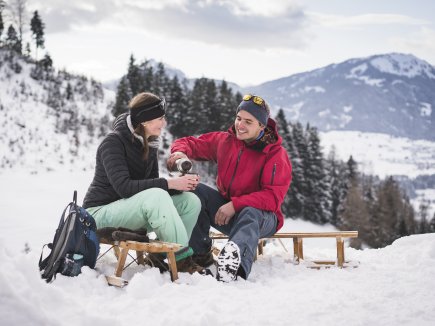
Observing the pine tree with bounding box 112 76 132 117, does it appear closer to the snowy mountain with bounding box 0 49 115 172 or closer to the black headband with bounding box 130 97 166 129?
the snowy mountain with bounding box 0 49 115 172

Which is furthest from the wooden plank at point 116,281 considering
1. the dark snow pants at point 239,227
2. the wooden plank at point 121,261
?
the dark snow pants at point 239,227

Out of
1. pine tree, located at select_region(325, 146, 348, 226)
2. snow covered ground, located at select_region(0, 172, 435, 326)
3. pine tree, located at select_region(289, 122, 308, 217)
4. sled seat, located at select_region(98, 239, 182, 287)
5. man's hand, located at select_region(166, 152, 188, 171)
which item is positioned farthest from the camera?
pine tree, located at select_region(325, 146, 348, 226)

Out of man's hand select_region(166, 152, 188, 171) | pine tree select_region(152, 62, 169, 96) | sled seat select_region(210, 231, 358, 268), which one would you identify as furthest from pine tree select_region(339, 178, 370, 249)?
man's hand select_region(166, 152, 188, 171)

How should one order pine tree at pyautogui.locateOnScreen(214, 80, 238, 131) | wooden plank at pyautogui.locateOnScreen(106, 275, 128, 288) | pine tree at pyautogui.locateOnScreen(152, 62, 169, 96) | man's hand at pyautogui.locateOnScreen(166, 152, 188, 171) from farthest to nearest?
pine tree at pyautogui.locateOnScreen(152, 62, 169, 96)
pine tree at pyautogui.locateOnScreen(214, 80, 238, 131)
man's hand at pyautogui.locateOnScreen(166, 152, 188, 171)
wooden plank at pyautogui.locateOnScreen(106, 275, 128, 288)

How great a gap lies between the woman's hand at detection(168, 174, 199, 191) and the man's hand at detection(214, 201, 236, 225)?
0.54m

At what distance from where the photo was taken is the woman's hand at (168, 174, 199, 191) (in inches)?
186

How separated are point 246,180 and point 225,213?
55 cm

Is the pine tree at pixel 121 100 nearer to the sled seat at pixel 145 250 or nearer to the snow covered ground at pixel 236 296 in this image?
the snow covered ground at pixel 236 296

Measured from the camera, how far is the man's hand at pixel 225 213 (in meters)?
5.12

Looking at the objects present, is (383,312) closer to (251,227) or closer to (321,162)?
(251,227)

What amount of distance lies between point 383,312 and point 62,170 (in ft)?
74.2

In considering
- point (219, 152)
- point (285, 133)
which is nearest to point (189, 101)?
point (285, 133)

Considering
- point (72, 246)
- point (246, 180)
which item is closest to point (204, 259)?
point (246, 180)

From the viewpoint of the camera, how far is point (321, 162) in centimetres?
4675
